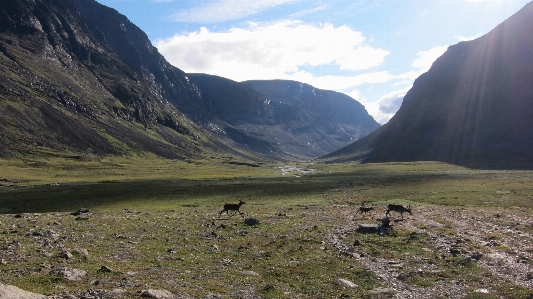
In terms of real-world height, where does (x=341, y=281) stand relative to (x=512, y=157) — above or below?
below

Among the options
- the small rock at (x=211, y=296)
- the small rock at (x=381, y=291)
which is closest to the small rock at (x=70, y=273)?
the small rock at (x=211, y=296)

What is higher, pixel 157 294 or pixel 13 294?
pixel 13 294

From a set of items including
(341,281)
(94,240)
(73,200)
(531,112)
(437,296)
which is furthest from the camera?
(531,112)

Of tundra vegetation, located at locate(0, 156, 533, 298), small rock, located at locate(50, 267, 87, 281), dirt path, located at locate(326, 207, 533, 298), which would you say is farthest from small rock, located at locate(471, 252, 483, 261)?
small rock, located at locate(50, 267, 87, 281)

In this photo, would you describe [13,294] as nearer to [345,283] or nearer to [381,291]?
[345,283]

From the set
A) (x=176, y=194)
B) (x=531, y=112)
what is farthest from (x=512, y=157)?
(x=176, y=194)

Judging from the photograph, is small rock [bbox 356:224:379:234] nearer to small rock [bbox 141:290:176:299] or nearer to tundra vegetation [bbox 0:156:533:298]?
tundra vegetation [bbox 0:156:533:298]

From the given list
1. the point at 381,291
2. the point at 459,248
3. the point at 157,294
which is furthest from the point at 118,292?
the point at 459,248

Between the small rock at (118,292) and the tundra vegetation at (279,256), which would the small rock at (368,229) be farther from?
the small rock at (118,292)

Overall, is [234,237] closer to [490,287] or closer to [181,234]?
[181,234]

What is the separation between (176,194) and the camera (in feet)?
237

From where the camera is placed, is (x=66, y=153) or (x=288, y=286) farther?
(x=66, y=153)

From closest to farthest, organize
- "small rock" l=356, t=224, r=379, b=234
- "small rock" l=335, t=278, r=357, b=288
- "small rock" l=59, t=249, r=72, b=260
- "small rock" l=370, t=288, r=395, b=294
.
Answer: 1. "small rock" l=370, t=288, r=395, b=294
2. "small rock" l=335, t=278, r=357, b=288
3. "small rock" l=59, t=249, r=72, b=260
4. "small rock" l=356, t=224, r=379, b=234

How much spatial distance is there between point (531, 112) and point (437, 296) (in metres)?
222
